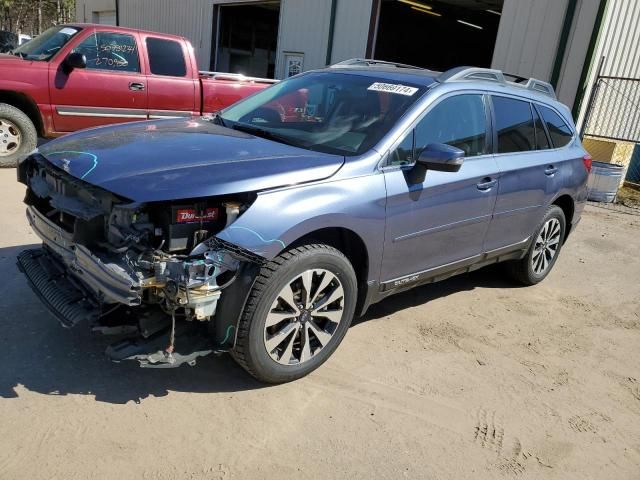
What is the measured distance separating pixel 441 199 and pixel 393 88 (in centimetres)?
84

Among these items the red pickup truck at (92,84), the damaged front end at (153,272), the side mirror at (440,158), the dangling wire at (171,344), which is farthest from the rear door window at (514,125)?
the red pickup truck at (92,84)

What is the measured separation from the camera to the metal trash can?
32.6 ft

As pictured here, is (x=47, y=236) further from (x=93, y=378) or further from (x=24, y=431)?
(x=24, y=431)

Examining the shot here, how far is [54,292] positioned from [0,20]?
51632 millimetres

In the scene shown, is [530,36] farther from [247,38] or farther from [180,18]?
[180,18]

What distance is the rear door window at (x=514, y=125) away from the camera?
14.1 feet

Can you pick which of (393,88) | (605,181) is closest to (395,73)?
(393,88)

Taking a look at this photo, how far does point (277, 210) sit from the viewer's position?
9.33ft

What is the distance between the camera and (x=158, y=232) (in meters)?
2.71

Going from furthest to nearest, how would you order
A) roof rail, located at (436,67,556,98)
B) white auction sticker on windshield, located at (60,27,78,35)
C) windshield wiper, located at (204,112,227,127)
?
white auction sticker on windshield, located at (60,27,78,35) < windshield wiper, located at (204,112,227,127) < roof rail, located at (436,67,556,98)

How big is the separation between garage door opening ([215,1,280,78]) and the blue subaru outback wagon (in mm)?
13447

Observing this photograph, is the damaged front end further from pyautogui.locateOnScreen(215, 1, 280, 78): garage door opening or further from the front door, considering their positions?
pyautogui.locateOnScreen(215, 1, 280, 78): garage door opening

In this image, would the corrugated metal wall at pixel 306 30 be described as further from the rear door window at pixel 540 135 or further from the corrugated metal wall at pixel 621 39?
the rear door window at pixel 540 135

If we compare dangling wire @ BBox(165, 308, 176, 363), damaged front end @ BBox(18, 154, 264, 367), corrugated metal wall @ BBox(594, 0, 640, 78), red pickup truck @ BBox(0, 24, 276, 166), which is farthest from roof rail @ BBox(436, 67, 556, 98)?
corrugated metal wall @ BBox(594, 0, 640, 78)
